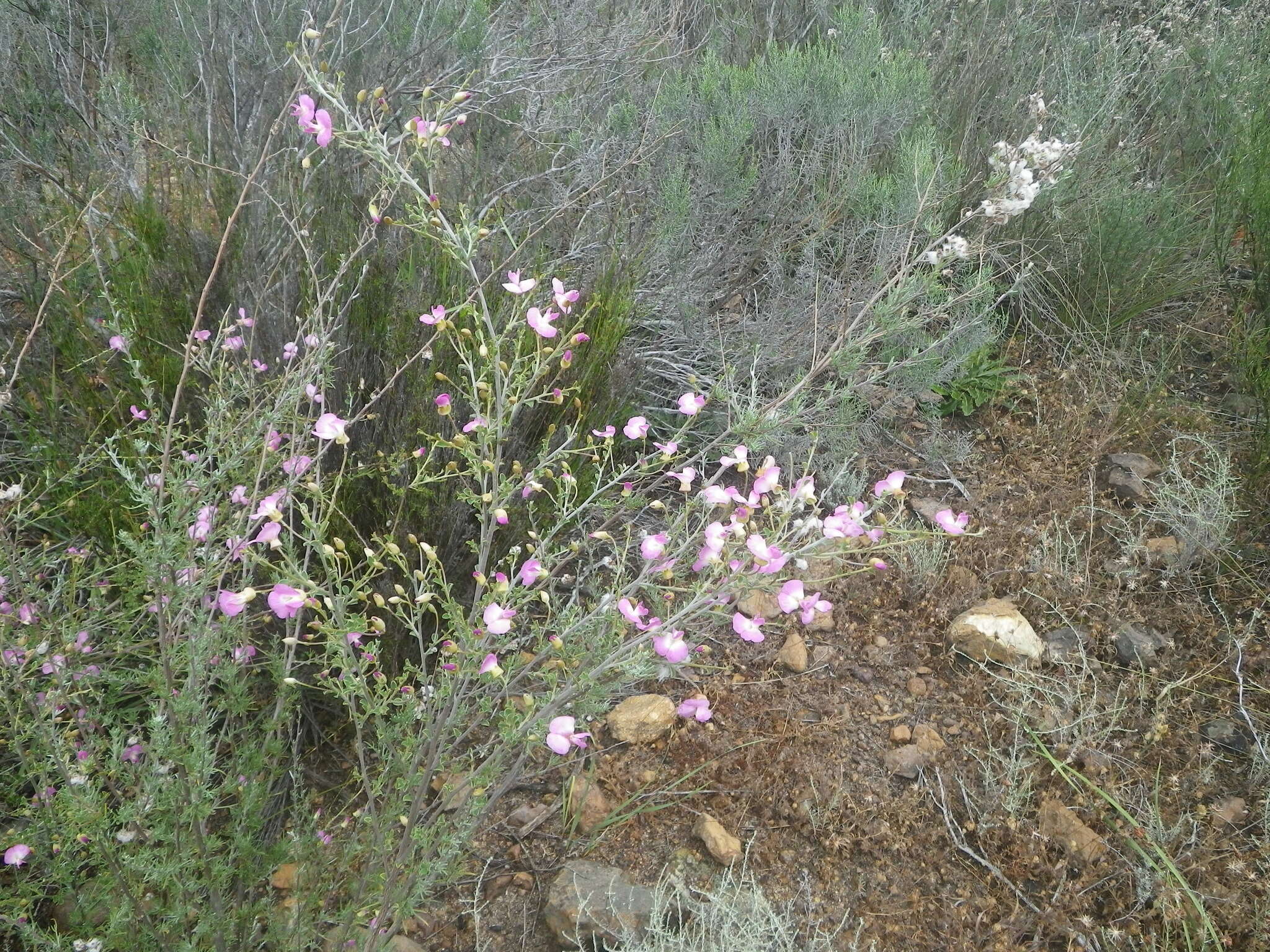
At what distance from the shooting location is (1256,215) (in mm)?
2680

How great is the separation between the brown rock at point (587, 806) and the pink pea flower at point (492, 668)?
0.73 m

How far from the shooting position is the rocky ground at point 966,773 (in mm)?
1604

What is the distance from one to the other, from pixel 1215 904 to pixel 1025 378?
6.02 feet

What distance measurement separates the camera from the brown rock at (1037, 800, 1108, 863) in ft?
5.48

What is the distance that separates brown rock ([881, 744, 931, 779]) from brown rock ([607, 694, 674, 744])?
1.64 ft

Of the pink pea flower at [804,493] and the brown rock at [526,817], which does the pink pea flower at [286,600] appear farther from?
the brown rock at [526,817]

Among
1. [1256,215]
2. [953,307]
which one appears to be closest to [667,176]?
[953,307]

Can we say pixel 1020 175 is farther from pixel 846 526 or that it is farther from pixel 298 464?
pixel 298 464

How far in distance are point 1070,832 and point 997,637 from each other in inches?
19.4

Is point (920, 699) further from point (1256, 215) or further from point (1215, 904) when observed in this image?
point (1256, 215)

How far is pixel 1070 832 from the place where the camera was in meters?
1.70

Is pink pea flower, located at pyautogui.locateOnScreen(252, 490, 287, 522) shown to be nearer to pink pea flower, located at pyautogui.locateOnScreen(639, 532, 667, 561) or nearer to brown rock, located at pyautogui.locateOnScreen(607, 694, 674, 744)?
pink pea flower, located at pyautogui.locateOnScreen(639, 532, 667, 561)

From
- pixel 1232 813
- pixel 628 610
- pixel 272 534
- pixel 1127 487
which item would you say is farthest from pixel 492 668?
pixel 1127 487

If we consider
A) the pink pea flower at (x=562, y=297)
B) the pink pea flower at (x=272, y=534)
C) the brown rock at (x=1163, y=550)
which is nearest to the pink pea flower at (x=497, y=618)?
the pink pea flower at (x=272, y=534)
